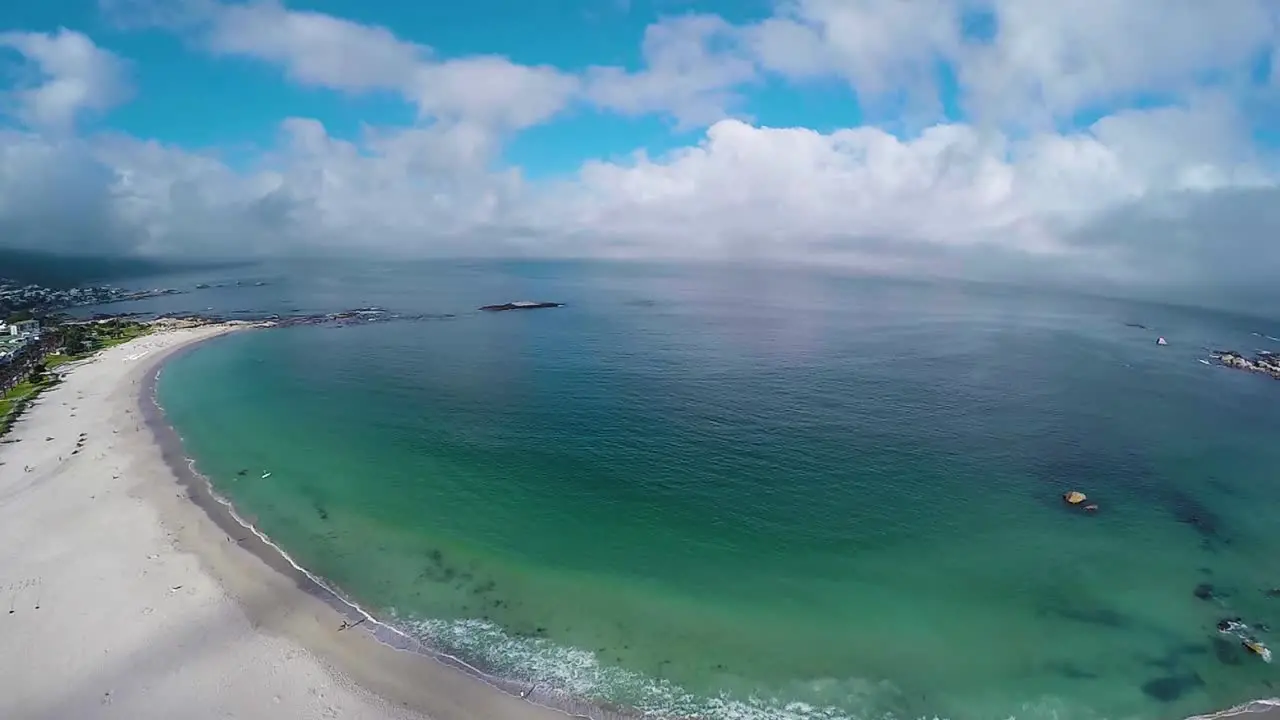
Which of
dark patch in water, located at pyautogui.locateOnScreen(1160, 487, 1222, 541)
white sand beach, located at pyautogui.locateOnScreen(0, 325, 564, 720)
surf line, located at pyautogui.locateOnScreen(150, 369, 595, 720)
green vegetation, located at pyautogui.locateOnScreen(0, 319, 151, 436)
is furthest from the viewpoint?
green vegetation, located at pyautogui.locateOnScreen(0, 319, 151, 436)

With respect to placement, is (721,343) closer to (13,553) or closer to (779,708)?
(779,708)

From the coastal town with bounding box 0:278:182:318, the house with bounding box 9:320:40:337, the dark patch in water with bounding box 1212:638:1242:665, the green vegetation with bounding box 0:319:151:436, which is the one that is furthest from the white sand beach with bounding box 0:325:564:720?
the coastal town with bounding box 0:278:182:318

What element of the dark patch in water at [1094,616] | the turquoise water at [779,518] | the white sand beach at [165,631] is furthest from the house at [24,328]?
the dark patch in water at [1094,616]

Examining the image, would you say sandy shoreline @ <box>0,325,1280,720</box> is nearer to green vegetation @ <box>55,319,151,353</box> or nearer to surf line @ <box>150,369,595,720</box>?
surf line @ <box>150,369,595,720</box>

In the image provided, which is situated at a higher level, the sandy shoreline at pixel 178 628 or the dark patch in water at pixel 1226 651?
the sandy shoreline at pixel 178 628

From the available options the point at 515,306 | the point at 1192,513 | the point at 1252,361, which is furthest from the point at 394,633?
the point at 1252,361

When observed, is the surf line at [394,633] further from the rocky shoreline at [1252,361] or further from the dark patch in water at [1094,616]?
→ the rocky shoreline at [1252,361]
